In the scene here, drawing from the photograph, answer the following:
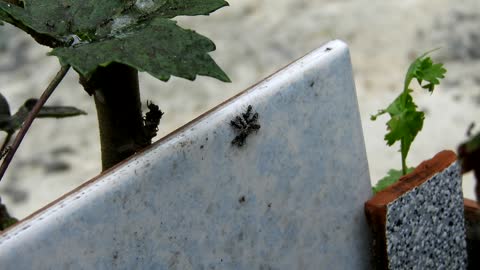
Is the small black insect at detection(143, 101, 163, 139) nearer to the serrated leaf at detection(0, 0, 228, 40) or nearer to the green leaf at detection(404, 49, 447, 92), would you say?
the serrated leaf at detection(0, 0, 228, 40)

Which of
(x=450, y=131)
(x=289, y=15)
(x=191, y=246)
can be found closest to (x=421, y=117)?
(x=191, y=246)

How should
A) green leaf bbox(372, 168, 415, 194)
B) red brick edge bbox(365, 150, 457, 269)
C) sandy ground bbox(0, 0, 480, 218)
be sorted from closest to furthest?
red brick edge bbox(365, 150, 457, 269), green leaf bbox(372, 168, 415, 194), sandy ground bbox(0, 0, 480, 218)

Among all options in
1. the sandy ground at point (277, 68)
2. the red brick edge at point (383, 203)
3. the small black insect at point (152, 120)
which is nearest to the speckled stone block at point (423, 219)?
the red brick edge at point (383, 203)

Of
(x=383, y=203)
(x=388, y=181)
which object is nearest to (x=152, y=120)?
(x=383, y=203)

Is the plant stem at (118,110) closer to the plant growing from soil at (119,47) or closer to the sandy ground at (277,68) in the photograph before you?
the plant growing from soil at (119,47)

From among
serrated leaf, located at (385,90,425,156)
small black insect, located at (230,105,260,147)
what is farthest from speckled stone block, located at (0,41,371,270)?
serrated leaf, located at (385,90,425,156)

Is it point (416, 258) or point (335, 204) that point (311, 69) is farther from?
point (416, 258)

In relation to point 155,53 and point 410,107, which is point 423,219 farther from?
point 155,53

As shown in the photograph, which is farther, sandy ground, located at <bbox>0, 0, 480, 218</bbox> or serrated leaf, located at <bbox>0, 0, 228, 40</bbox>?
sandy ground, located at <bbox>0, 0, 480, 218</bbox>

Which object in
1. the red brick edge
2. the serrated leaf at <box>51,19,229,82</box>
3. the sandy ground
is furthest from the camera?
the sandy ground
